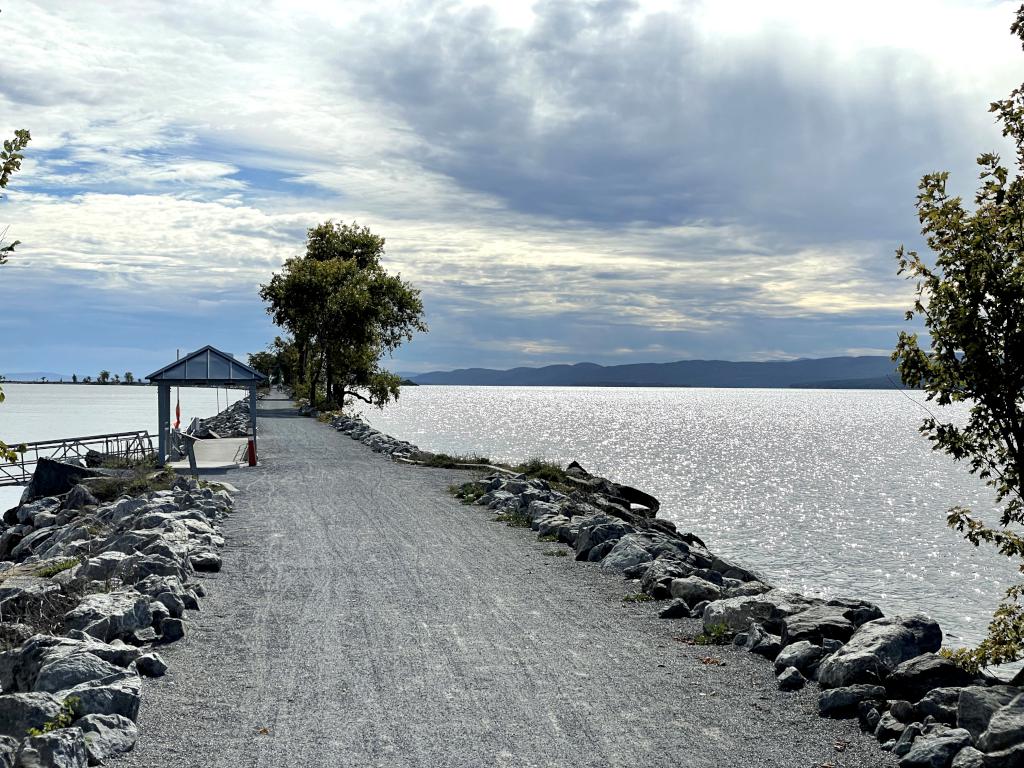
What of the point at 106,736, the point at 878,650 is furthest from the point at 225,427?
the point at 878,650

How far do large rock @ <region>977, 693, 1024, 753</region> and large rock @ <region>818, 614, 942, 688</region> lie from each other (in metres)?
1.57

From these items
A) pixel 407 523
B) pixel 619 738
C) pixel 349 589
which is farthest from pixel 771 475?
pixel 619 738

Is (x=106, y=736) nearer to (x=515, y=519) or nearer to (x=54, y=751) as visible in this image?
(x=54, y=751)

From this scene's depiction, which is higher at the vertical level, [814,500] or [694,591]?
[694,591]

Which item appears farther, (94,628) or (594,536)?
(594,536)

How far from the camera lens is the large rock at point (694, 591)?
36.7ft

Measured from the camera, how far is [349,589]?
11.9 metres

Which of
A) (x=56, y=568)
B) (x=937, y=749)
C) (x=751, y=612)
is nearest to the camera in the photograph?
(x=937, y=749)

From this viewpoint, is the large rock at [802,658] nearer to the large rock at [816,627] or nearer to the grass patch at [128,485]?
the large rock at [816,627]

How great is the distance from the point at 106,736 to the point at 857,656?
20.1ft

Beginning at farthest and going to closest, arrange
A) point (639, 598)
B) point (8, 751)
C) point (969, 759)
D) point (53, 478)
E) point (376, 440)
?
point (376, 440)
point (53, 478)
point (639, 598)
point (969, 759)
point (8, 751)

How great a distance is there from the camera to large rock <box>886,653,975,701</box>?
7.36 m

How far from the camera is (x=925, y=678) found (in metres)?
7.37

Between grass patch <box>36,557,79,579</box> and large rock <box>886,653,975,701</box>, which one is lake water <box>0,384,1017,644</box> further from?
grass patch <box>36,557,79,579</box>
